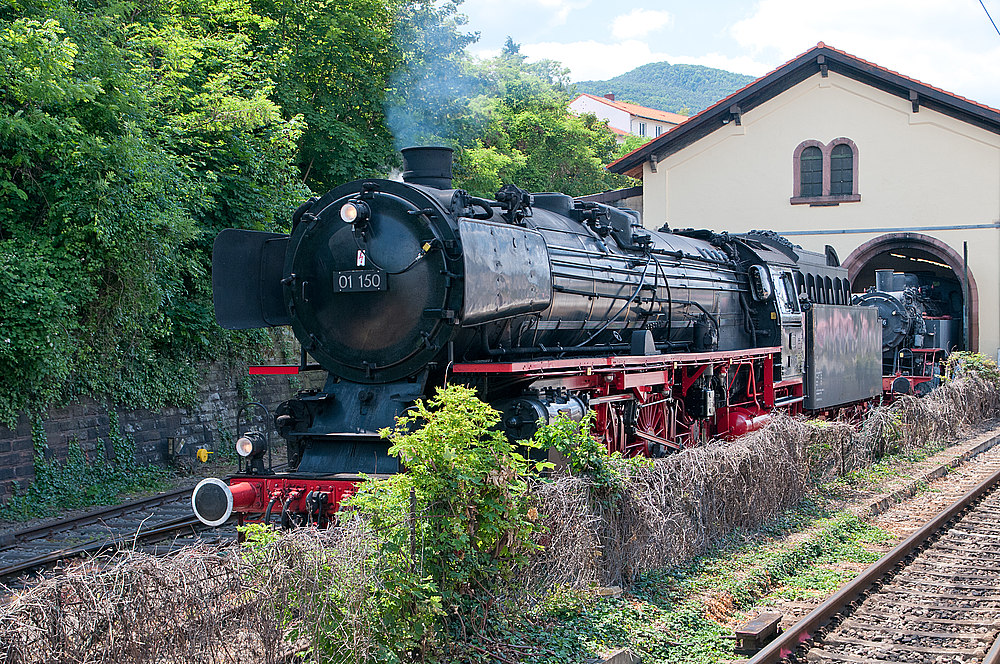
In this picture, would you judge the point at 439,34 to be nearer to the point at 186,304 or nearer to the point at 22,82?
the point at 186,304

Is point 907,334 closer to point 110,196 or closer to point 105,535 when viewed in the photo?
point 110,196

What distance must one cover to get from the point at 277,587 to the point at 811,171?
1004 inches

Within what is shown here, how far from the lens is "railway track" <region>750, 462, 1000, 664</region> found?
599 cm

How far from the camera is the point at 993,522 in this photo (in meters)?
10.2

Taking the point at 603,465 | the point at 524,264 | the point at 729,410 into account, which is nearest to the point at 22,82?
the point at 524,264

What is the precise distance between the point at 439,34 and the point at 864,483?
15.7 metres

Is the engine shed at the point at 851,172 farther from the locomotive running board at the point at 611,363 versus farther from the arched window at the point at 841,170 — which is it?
the locomotive running board at the point at 611,363

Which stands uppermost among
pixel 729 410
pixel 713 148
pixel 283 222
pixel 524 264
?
pixel 713 148

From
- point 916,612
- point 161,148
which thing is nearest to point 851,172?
point 161,148

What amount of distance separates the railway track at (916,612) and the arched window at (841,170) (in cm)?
1873

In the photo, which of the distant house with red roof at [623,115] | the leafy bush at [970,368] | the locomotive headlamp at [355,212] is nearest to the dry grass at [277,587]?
the locomotive headlamp at [355,212]

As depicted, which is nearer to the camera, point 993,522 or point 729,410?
point 993,522

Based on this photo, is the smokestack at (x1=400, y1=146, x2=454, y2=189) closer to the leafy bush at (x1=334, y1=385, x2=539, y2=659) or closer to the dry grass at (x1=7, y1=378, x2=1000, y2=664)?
the dry grass at (x1=7, y1=378, x2=1000, y2=664)

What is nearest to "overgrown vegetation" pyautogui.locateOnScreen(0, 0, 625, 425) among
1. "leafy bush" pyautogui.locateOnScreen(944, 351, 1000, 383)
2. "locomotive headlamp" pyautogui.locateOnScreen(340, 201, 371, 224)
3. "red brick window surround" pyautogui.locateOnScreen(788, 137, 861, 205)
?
"locomotive headlamp" pyautogui.locateOnScreen(340, 201, 371, 224)
